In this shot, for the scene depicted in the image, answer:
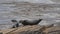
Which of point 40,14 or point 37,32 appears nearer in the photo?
point 37,32

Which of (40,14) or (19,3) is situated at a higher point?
(19,3)

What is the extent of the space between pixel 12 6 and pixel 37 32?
1.14 metres

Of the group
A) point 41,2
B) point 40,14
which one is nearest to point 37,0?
point 41,2

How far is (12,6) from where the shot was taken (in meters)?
1.85

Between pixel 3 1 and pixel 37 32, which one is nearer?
pixel 37 32

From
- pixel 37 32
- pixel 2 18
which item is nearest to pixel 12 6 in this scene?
pixel 2 18

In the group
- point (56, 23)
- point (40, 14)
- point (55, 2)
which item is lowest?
point (56, 23)

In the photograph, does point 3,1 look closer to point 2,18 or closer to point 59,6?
point 2,18

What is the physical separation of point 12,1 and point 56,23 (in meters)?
0.58

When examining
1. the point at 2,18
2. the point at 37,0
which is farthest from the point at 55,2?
the point at 2,18

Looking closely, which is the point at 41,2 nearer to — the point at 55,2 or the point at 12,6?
the point at 55,2

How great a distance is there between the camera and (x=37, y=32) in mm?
752

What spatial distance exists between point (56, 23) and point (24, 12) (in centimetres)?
40

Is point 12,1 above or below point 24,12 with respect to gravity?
above
